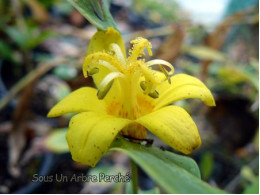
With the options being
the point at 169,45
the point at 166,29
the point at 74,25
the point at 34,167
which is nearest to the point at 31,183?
the point at 34,167

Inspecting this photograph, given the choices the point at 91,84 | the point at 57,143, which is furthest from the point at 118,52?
the point at 91,84

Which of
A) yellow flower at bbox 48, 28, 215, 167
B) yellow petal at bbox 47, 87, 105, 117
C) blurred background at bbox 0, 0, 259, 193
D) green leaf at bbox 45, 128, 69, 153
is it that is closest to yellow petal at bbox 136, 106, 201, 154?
yellow flower at bbox 48, 28, 215, 167

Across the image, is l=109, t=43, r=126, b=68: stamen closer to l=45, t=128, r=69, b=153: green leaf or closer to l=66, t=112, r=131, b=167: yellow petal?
l=66, t=112, r=131, b=167: yellow petal

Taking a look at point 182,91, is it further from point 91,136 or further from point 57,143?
point 57,143

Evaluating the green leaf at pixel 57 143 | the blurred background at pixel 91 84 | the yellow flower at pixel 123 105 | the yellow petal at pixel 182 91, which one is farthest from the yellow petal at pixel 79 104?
the green leaf at pixel 57 143

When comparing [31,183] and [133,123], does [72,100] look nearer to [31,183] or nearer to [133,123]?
[133,123]

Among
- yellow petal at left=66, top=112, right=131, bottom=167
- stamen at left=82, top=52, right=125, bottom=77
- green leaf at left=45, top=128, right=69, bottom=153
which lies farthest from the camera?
green leaf at left=45, top=128, right=69, bottom=153

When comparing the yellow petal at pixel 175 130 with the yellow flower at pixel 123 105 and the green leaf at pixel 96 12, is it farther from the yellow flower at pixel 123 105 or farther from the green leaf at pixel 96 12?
the green leaf at pixel 96 12
